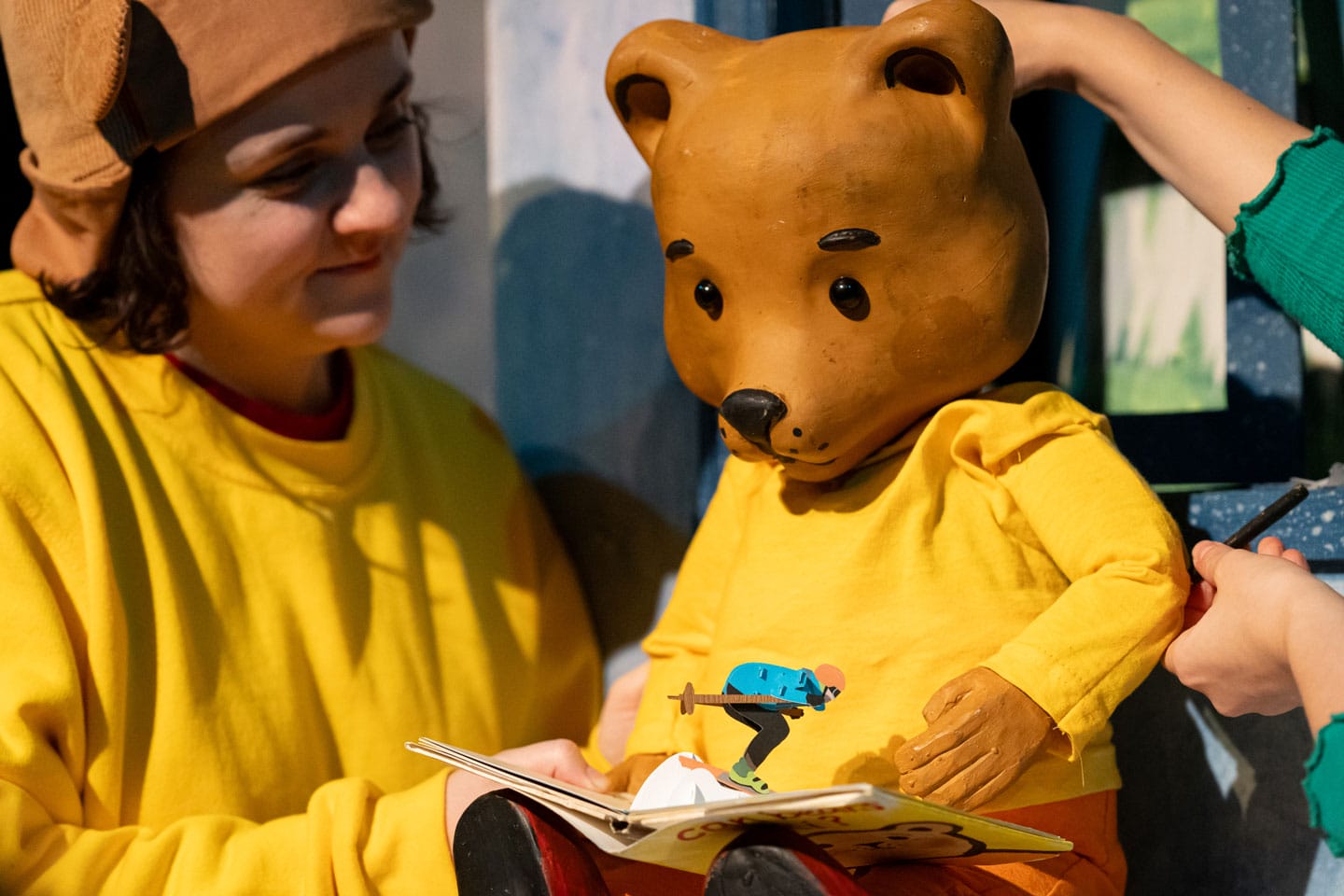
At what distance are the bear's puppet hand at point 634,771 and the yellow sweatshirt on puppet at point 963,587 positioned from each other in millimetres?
21

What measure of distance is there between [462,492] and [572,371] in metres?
0.20

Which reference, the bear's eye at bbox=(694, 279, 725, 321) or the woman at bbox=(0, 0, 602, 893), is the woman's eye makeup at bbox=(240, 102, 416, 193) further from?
the bear's eye at bbox=(694, 279, 725, 321)

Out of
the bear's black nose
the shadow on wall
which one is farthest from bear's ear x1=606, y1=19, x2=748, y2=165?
the shadow on wall

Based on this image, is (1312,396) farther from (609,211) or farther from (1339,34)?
(609,211)

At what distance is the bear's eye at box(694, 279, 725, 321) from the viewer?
101cm

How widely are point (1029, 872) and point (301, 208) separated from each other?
80 centimetres

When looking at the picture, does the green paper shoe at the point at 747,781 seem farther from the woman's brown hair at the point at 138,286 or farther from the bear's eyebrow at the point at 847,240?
the woman's brown hair at the point at 138,286

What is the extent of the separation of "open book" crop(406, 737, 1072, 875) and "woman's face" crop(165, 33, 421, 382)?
1.68 feet

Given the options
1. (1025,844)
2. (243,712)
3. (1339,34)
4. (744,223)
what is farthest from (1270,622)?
(243,712)

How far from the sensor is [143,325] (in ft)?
4.15

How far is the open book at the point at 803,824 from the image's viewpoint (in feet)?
2.44

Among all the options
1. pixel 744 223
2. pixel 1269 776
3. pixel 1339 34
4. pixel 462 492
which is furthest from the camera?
pixel 462 492

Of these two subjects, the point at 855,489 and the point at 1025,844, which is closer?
the point at 1025,844

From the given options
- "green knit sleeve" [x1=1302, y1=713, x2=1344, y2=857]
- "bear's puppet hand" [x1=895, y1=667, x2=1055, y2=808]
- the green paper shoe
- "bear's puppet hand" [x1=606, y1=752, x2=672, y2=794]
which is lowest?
"bear's puppet hand" [x1=606, y1=752, x2=672, y2=794]
